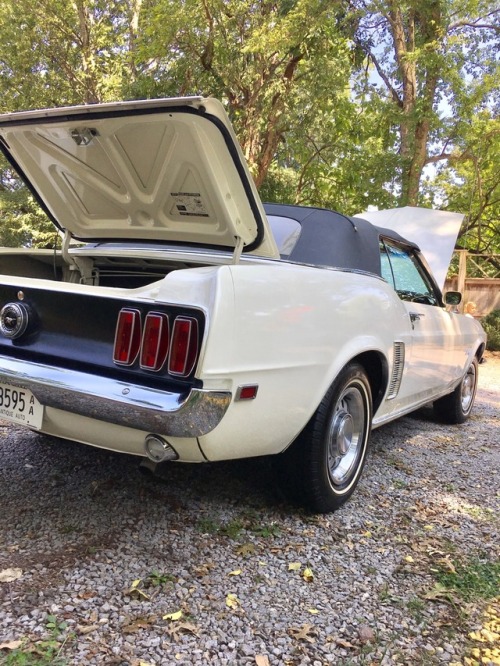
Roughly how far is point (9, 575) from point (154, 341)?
42.5 inches

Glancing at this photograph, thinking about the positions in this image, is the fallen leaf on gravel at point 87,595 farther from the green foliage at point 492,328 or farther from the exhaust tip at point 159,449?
the green foliage at point 492,328

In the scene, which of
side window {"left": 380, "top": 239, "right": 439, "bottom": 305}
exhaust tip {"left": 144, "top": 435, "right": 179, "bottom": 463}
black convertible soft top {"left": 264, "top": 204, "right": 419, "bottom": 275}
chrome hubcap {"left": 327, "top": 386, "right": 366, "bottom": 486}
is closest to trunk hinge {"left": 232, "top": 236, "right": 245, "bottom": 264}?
black convertible soft top {"left": 264, "top": 204, "right": 419, "bottom": 275}

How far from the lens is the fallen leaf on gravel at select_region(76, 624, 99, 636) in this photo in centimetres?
183

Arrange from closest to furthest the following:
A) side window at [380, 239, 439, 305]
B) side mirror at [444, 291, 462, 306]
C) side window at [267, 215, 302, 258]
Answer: side window at [267, 215, 302, 258] < side window at [380, 239, 439, 305] < side mirror at [444, 291, 462, 306]

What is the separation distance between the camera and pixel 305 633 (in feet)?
6.40

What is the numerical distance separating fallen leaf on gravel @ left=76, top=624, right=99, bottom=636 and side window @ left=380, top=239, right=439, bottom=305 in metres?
2.64

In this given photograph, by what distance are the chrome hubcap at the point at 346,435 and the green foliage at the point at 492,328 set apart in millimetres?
10747

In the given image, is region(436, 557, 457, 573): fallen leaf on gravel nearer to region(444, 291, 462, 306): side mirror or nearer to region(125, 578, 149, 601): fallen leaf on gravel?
region(125, 578, 149, 601): fallen leaf on gravel

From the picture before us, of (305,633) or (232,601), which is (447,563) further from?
(232,601)

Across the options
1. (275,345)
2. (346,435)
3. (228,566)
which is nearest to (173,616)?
(228,566)

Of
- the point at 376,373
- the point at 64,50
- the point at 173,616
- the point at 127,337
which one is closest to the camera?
the point at 173,616

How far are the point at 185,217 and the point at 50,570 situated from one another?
6.01ft

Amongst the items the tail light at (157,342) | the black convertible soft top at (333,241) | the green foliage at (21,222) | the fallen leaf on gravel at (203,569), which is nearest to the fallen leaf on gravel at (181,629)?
the fallen leaf on gravel at (203,569)

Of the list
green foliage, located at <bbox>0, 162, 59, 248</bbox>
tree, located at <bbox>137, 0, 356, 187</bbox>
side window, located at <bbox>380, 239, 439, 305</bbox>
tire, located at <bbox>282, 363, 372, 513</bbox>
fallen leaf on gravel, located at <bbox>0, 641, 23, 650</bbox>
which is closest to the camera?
fallen leaf on gravel, located at <bbox>0, 641, 23, 650</bbox>
